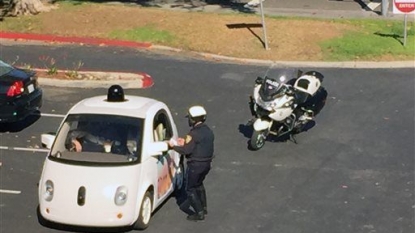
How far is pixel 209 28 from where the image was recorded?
2595 centimetres

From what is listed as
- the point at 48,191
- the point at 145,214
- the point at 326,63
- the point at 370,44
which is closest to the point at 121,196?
the point at 145,214

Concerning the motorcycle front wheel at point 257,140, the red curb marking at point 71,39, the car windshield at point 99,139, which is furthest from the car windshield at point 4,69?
the red curb marking at point 71,39

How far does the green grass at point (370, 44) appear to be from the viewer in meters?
23.7

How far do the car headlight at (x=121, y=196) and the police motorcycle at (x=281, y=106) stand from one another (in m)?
4.53

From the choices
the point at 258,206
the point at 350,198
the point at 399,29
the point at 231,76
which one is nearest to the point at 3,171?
the point at 258,206

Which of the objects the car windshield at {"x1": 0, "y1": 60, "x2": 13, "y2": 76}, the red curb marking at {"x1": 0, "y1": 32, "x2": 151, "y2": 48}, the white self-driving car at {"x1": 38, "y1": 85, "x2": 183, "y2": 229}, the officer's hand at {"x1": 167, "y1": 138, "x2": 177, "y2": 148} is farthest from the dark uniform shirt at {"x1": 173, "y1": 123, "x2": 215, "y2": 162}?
the red curb marking at {"x1": 0, "y1": 32, "x2": 151, "y2": 48}

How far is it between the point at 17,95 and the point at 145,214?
5.23 meters

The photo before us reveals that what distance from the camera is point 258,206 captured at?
13.3 metres

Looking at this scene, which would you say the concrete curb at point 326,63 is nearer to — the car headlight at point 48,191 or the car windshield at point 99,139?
the car windshield at point 99,139

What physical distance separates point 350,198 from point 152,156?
10.8 ft

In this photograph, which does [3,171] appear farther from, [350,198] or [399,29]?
[399,29]

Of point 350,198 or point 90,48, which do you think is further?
point 90,48

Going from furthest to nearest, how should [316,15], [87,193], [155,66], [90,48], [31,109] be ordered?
[316,15] → [90,48] → [155,66] → [31,109] → [87,193]

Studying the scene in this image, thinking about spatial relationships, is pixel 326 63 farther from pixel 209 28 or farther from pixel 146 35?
pixel 146 35
